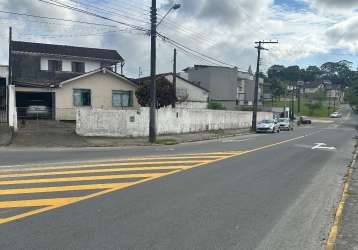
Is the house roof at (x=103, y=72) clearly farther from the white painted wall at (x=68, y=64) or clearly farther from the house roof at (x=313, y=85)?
the house roof at (x=313, y=85)

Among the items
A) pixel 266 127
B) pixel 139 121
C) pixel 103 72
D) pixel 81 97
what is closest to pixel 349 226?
pixel 139 121

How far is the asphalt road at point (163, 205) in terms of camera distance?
21.4 ft

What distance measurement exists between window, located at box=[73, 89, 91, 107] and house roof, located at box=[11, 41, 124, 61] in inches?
285

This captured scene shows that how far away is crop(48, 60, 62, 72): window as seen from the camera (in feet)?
140

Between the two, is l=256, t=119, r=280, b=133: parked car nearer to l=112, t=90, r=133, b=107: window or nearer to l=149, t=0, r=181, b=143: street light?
l=112, t=90, r=133, b=107: window

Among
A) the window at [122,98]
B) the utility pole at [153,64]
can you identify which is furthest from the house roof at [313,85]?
the utility pole at [153,64]

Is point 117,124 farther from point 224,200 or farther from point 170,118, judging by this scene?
point 224,200

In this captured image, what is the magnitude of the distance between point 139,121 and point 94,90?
9.13 meters

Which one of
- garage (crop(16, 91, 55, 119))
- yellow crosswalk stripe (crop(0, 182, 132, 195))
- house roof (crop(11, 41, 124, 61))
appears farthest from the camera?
house roof (crop(11, 41, 124, 61))

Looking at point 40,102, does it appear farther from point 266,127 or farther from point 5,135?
point 266,127

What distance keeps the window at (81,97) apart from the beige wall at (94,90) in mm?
268

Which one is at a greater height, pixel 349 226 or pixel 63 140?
pixel 349 226

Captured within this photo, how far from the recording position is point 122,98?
40.4 metres

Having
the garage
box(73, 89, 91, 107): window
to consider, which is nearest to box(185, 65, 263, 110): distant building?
box(73, 89, 91, 107): window
